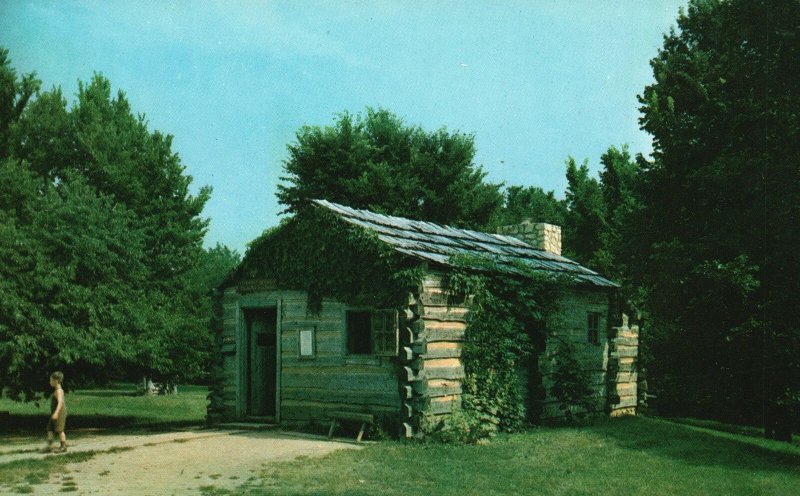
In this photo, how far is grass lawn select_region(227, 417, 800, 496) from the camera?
1010cm

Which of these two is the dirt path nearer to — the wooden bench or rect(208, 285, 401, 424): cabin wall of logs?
the wooden bench

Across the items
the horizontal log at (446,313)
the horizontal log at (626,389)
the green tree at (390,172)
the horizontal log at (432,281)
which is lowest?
the horizontal log at (626,389)

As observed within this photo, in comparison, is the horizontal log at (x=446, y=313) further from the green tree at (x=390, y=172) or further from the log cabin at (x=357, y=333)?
the green tree at (x=390, y=172)

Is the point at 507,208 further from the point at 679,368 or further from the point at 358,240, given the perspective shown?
the point at 358,240

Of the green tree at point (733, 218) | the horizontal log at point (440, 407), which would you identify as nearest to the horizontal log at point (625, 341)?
the green tree at point (733, 218)

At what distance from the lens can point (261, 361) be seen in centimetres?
1822

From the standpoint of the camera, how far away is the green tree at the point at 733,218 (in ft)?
54.3

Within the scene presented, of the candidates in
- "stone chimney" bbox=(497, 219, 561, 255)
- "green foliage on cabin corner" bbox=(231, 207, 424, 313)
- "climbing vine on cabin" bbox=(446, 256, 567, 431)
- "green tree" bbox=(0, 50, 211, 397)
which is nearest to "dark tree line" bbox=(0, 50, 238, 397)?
"green tree" bbox=(0, 50, 211, 397)

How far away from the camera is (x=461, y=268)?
1567cm

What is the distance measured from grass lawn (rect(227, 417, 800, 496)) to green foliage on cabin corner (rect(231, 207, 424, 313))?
126 inches

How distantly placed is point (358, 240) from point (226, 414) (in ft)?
19.6

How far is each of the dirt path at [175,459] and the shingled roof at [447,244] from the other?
14.2 ft

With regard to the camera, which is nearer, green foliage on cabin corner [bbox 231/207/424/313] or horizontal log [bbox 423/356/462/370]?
horizontal log [bbox 423/356/462/370]

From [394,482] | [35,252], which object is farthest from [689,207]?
[35,252]
